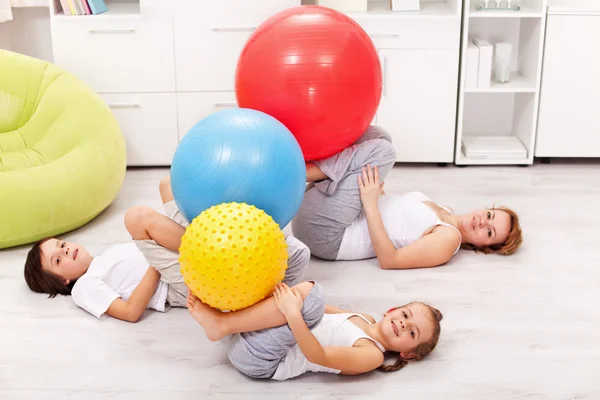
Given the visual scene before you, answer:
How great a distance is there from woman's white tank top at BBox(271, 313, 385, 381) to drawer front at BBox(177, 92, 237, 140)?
1860 mm

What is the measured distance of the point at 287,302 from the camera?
1.99 m

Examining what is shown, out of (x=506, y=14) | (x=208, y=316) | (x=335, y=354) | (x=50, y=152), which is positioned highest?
(x=506, y=14)

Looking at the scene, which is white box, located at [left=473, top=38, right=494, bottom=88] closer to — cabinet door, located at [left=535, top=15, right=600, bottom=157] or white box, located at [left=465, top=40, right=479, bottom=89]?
white box, located at [left=465, top=40, right=479, bottom=89]

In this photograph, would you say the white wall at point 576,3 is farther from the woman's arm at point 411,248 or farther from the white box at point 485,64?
the woman's arm at point 411,248

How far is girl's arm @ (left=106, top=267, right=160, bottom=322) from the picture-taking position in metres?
2.39

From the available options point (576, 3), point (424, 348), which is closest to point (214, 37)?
point (576, 3)

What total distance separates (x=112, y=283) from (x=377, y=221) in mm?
942

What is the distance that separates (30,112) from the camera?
334cm

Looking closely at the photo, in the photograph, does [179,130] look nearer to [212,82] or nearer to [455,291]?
[212,82]

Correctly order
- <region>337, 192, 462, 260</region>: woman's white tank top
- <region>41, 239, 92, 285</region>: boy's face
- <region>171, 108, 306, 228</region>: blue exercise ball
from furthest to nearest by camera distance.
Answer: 1. <region>337, 192, 462, 260</region>: woman's white tank top
2. <region>41, 239, 92, 285</region>: boy's face
3. <region>171, 108, 306, 228</region>: blue exercise ball

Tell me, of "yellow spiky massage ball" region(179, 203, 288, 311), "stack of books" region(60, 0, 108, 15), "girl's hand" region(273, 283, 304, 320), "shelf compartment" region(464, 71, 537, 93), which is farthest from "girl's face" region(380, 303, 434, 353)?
"stack of books" region(60, 0, 108, 15)

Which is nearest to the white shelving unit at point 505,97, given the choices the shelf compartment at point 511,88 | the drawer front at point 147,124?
the shelf compartment at point 511,88

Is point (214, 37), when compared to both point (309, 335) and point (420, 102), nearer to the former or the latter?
point (420, 102)

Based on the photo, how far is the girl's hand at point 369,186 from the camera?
2.72 metres
